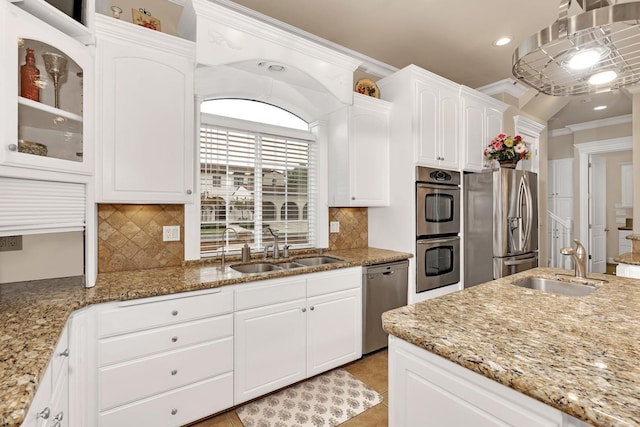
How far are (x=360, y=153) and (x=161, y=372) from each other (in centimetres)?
236

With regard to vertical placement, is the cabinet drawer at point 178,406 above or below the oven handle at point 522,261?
below

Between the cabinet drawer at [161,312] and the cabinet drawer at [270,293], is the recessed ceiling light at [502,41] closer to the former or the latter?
the cabinet drawer at [270,293]

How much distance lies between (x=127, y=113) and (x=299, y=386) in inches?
86.8

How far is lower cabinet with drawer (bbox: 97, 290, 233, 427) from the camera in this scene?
168 centimetres

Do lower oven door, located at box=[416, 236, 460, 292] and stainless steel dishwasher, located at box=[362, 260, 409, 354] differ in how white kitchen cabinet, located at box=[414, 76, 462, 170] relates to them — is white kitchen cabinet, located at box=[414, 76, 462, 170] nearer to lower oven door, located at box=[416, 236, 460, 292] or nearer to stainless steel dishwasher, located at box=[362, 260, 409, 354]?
lower oven door, located at box=[416, 236, 460, 292]

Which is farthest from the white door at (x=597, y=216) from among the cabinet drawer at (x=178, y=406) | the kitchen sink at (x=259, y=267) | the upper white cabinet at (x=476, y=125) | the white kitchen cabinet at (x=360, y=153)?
the cabinet drawer at (x=178, y=406)

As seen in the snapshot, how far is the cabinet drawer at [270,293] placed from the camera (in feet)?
6.84

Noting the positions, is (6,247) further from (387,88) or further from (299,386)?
(387,88)

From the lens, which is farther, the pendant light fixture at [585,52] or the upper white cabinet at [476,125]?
the upper white cabinet at [476,125]

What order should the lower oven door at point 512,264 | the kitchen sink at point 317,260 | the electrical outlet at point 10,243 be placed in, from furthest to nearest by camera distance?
the lower oven door at point 512,264 → the kitchen sink at point 317,260 → the electrical outlet at point 10,243

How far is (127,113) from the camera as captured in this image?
1.94 meters

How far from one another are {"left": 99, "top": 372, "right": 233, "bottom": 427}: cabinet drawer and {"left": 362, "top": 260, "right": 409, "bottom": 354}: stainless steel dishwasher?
48.7 inches

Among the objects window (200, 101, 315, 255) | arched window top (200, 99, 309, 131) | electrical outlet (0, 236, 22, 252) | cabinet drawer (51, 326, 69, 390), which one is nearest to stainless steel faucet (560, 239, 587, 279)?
window (200, 101, 315, 255)

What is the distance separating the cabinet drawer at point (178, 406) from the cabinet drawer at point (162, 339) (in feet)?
0.88
